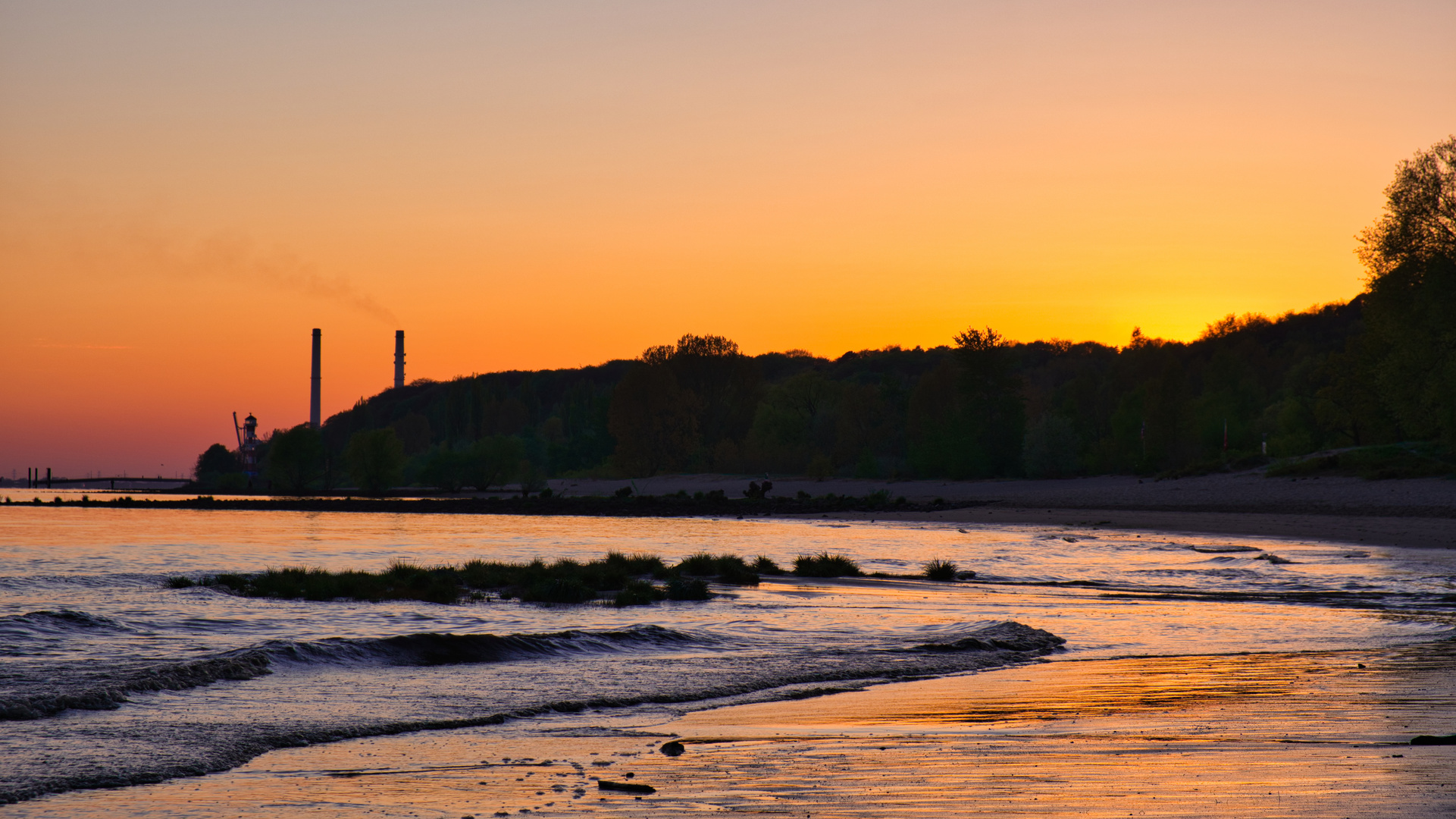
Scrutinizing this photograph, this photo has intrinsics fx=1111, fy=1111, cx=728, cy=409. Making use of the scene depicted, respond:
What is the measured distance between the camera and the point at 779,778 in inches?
277

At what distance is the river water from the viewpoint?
30.9 feet

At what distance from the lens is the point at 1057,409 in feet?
342

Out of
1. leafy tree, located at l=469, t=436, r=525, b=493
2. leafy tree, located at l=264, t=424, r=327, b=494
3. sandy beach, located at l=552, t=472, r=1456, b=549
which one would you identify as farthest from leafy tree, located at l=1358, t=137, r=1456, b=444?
leafy tree, located at l=264, t=424, r=327, b=494

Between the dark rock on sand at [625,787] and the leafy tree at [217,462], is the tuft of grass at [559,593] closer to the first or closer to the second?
the dark rock on sand at [625,787]

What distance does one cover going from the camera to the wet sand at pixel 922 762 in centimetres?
627

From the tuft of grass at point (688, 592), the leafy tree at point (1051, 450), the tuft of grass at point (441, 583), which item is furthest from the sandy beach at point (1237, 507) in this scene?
the tuft of grass at point (441, 583)

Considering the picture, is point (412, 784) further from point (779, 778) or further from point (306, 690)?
point (306, 690)

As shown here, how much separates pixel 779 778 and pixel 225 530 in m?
53.1

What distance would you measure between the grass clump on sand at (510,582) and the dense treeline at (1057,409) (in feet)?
120

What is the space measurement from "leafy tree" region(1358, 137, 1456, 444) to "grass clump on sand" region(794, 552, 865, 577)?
111 ft

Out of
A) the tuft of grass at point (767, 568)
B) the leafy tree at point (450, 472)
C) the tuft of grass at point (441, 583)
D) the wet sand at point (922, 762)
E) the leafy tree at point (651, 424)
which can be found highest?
the leafy tree at point (651, 424)

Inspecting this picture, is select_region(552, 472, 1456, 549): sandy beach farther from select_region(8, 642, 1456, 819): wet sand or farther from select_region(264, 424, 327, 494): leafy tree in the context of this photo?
select_region(264, 424, 327, 494): leafy tree

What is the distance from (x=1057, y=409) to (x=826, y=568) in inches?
3267

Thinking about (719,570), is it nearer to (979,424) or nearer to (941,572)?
(941,572)
